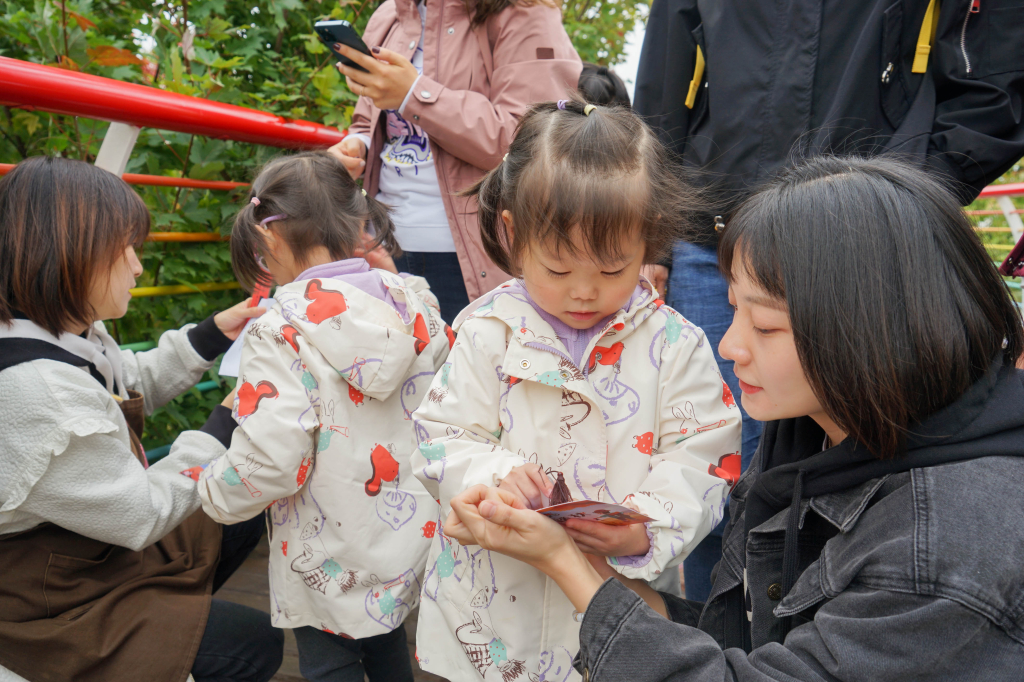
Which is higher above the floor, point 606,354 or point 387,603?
point 606,354

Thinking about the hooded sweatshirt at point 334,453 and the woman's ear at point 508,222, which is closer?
the woman's ear at point 508,222

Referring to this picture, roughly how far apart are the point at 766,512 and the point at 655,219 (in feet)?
2.02

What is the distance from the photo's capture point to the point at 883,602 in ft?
3.19

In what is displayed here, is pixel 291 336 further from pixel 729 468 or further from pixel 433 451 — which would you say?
pixel 729 468

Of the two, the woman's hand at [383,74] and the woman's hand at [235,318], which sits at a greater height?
the woman's hand at [383,74]

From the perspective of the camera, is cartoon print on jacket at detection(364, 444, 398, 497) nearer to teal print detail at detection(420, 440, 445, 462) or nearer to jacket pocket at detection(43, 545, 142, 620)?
teal print detail at detection(420, 440, 445, 462)

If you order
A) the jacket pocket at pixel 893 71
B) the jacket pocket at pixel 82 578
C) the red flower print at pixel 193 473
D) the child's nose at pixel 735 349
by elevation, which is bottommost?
the jacket pocket at pixel 82 578

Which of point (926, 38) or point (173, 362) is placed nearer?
point (926, 38)

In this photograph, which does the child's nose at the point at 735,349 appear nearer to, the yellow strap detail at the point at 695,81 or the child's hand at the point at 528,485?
the child's hand at the point at 528,485

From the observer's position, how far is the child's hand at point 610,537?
1320mm

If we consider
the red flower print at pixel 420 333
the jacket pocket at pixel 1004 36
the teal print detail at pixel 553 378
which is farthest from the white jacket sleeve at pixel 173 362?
the jacket pocket at pixel 1004 36

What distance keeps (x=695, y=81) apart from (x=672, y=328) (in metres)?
0.94

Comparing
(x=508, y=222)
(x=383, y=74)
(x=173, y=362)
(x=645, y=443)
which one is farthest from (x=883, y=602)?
(x=173, y=362)

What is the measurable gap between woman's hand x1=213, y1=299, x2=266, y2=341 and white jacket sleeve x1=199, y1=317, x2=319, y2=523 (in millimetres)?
392
